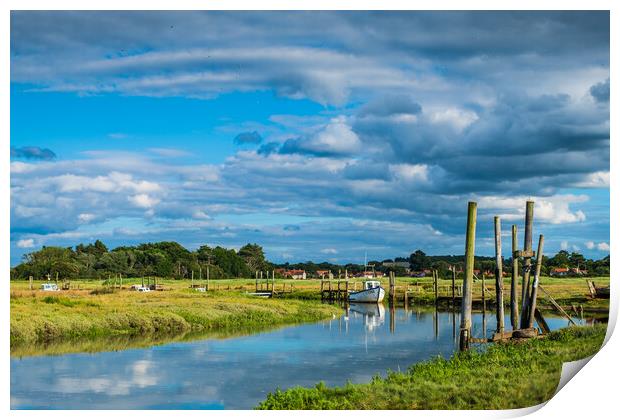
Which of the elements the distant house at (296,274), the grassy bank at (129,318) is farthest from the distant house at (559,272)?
the distant house at (296,274)

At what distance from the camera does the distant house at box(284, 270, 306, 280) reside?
89.2 m

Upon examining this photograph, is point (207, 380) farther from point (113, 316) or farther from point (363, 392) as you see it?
point (113, 316)

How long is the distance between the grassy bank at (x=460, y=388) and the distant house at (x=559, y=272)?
137 feet

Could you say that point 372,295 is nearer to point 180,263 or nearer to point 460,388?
point 180,263

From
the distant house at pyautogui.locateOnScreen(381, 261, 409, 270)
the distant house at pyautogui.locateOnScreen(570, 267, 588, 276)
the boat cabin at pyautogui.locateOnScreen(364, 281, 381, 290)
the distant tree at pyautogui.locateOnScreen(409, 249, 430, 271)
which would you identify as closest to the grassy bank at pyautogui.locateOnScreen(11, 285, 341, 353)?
the boat cabin at pyautogui.locateOnScreen(364, 281, 381, 290)

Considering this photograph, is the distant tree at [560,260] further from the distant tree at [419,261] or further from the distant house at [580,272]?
the distant tree at [419,261]

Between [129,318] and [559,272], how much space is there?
38.4m

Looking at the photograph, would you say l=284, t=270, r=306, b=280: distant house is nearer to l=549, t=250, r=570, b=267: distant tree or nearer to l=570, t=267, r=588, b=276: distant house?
l=549, t=250, r=570, b=267: distant tree

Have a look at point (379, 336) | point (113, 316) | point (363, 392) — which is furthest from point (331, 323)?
point (363, 392)

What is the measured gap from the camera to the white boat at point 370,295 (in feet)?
160

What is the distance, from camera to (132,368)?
18.3 m

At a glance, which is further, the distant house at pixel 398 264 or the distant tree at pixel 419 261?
the distant house at pixel 398 264

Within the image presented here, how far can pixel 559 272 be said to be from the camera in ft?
183

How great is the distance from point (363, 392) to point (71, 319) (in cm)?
1433
